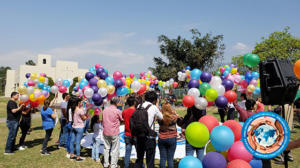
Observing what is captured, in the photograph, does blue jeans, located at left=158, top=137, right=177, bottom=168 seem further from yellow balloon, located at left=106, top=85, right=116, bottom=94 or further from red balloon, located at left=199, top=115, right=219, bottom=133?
yellow balloon, located at left=106, top=85, right=116, bottom=94

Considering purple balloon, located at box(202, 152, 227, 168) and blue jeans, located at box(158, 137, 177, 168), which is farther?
blue jeans, located at box(158, 137, 177, 168)

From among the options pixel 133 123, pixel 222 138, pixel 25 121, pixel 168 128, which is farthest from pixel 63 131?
pixel 222 138

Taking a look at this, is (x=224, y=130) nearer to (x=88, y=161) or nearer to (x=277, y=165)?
(x=277, y=165)

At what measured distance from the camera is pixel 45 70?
3238 centimetres

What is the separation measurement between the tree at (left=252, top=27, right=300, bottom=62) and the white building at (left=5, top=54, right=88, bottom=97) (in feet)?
94.2

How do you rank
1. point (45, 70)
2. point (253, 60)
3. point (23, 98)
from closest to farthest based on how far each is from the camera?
1. point (253, 60)
2. point (23, 98)
3. point (45, 70)

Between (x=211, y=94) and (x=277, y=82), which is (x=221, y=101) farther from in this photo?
(x=277, y=82)

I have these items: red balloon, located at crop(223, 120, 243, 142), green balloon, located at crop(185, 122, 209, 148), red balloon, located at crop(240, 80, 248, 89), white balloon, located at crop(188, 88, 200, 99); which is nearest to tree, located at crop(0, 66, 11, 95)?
white balloon, located at crop(188, 88, 200, 99)

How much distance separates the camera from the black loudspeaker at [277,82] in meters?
2.49

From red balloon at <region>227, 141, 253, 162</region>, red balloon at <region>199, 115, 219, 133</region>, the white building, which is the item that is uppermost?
the white building

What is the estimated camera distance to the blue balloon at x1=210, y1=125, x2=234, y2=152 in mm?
2863

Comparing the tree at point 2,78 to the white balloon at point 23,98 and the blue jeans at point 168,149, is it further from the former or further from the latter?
the blue jeans at point 168,149

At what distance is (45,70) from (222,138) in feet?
114

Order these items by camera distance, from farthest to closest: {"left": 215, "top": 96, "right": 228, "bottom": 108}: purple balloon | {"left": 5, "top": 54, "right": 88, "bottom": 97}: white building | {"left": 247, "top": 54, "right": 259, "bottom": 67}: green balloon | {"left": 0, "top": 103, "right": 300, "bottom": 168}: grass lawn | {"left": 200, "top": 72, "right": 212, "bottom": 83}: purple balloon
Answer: {"left": 5, "top": 54, "right": 88, "bottom": 97}: white building < {"left": 0, "top": 103, "right": 300, "bottom": 168}: grass lawn < {"left": 200, "top": 72, "right": 212, "bottom": 83}: purple balloon < {"left": 247, "top": 54, "right": 259, "bottom": 67}: green balloon < {"left": 215, "top": 96, "right": 228, "bottom": 108}: purple balloon
